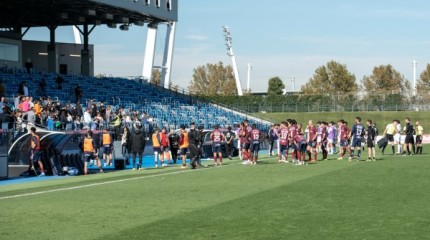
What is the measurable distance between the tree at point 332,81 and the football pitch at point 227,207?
9503 cm

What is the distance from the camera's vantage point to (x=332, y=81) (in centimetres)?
12094

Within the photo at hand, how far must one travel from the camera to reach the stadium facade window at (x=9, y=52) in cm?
5491

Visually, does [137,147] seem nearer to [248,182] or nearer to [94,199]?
[248,182]

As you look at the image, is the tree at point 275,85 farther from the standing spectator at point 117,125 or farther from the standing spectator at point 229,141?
the standing spectator at point 117,125

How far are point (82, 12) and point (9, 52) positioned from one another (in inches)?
231

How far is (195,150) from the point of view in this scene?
3294 cm

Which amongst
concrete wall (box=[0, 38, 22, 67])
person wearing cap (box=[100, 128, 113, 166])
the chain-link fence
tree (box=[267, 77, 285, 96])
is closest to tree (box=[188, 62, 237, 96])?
tree (box=[267, 77, 285, 96])

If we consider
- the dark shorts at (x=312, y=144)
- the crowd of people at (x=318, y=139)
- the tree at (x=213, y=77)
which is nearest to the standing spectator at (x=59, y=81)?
the crowd of people at (x=318, y=139)

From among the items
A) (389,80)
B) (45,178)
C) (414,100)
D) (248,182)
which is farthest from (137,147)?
(389,80)

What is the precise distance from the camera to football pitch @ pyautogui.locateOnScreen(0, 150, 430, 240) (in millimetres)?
12766

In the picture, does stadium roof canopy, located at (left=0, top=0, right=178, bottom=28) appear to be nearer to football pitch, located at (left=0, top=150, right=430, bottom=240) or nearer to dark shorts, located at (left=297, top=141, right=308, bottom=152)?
dark shorts, located at (left=297, top=141, right=308, bottom=152)

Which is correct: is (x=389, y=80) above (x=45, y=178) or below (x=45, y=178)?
above

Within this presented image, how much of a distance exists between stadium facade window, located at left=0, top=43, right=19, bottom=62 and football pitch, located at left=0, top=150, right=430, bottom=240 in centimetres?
3104

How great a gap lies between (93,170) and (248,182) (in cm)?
1182
